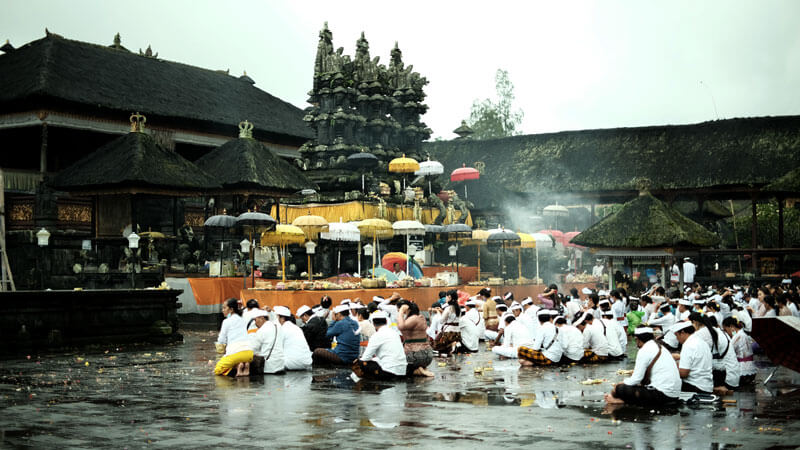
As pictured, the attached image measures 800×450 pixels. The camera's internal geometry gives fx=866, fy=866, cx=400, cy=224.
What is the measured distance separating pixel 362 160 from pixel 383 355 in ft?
76.1

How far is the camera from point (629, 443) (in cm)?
841

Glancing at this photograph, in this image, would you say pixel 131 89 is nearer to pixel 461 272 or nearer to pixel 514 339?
pixel 461 272

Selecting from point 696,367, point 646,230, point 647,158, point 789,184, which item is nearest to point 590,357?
point 696,367

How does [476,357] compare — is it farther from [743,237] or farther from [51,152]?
[743,237]

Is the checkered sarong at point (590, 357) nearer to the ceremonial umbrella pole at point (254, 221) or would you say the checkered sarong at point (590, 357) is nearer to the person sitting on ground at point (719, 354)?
the person sitting on ground at point (719, 354)

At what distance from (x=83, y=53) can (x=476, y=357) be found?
2645 centimetres

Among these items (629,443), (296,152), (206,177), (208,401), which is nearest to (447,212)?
(296,152)

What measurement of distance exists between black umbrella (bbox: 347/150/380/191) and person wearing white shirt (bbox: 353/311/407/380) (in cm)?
2228

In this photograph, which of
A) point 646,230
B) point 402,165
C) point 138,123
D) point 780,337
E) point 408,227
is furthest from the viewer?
point 402,165

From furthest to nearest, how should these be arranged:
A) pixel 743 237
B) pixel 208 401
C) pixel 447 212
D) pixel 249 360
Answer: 1. pixel 743 237
2. pixel 447 212
3. pixel 249 360
4. pixel 208 401

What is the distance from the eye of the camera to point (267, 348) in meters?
14.4

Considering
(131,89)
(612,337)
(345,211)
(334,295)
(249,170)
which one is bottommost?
(612,337)

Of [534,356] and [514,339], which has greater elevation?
[514,339]

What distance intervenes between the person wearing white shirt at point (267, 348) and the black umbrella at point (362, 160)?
21393 mm
